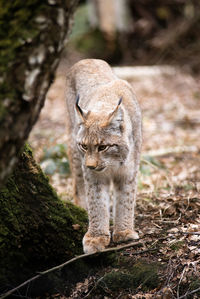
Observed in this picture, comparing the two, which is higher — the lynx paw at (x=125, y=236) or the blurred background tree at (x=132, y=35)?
the lynx paw at (x=125, y=236)

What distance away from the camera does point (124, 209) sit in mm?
4367

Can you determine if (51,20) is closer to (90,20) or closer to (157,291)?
(157,291)

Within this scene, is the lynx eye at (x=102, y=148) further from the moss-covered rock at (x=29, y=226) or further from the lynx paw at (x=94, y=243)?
the lynx paw at (x=94, y=243)

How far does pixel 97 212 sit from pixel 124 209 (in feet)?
1.00

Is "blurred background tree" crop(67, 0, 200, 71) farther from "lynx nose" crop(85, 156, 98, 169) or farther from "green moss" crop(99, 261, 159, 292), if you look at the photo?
"green moss" crop(99, 261, 159, 292)

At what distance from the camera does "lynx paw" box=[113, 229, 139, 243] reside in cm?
428

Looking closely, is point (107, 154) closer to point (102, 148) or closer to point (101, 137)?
point (102, 148)

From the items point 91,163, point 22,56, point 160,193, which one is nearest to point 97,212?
point 91,163

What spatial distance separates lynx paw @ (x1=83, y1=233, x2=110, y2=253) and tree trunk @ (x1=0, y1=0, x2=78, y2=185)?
191 centimetres

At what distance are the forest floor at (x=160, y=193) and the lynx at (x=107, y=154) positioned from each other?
0.99ft

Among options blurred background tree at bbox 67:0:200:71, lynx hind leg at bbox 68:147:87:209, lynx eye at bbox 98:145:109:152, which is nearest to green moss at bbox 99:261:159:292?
lynx eye at bbox 98:145:109:152

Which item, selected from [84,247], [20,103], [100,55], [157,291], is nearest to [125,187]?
[84,247]

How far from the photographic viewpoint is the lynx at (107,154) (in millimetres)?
3967

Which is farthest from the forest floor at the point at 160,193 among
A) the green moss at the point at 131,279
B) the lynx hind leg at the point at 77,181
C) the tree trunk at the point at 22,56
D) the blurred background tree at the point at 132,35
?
the blurred background tree at the point at 132,35
